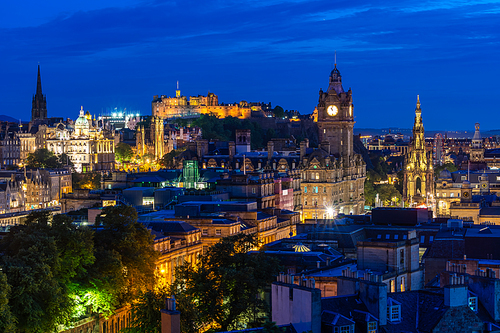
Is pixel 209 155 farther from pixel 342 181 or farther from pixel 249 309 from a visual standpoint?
pixel 249 309

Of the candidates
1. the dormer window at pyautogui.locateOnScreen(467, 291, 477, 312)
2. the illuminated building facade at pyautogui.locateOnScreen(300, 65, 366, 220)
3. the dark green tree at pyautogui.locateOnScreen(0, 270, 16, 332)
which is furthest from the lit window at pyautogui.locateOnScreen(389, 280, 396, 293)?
the illuminated building facade at pyautogui.locateOnScreen(300, 65, 366, 220)

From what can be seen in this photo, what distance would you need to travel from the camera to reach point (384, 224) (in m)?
95.8

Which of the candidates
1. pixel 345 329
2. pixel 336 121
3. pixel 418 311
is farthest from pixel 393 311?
pixel 336 121

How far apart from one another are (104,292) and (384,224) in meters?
38.9

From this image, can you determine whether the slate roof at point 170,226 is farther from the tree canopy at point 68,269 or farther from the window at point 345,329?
the window at point 345,329

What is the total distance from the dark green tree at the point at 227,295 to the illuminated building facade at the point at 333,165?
8517 centimetres

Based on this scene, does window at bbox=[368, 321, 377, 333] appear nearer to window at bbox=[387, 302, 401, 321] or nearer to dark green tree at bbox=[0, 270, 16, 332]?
window at bbox=[387, 302, 401, 321]

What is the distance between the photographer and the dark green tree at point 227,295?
58.1 metres

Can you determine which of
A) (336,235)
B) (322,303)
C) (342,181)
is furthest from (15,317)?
(342,181)

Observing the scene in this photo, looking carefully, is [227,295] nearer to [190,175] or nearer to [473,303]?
[473,303]

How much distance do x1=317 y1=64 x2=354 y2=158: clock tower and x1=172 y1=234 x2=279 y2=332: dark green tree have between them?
101 metres

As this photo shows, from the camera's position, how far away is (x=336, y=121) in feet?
541

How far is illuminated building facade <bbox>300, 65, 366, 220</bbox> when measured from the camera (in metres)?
154

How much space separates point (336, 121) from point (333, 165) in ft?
37.5
